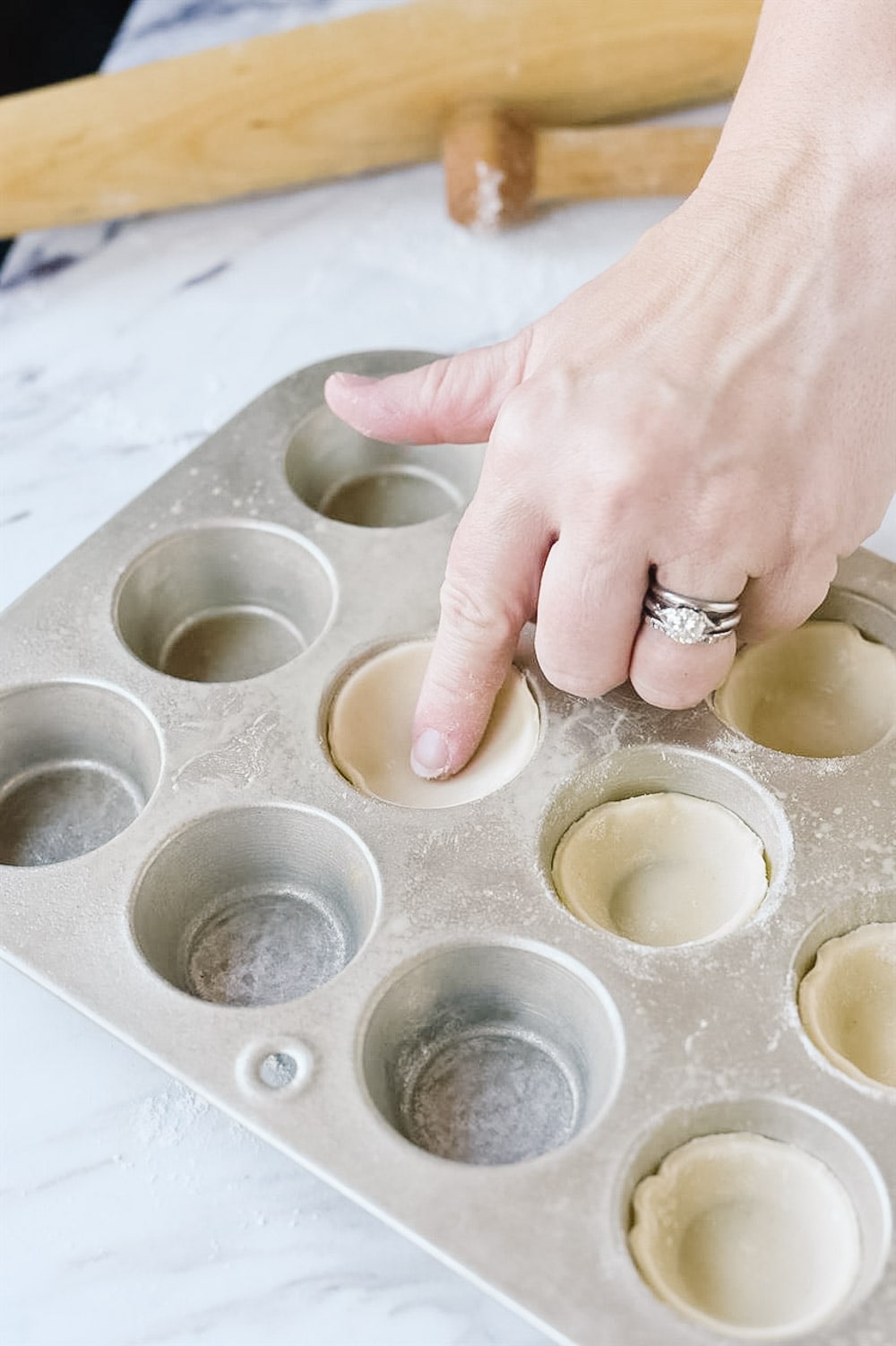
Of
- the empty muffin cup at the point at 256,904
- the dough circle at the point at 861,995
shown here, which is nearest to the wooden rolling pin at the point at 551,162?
the empty muffin cup at the point at 256,904

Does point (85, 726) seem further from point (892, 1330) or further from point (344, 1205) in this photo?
point (892, 1330)

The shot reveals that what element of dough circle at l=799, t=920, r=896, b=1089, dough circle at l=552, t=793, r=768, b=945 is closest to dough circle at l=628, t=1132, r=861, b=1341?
dough circle at l=799, t=920, r=896, b=1089

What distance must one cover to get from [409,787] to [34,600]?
47 cm

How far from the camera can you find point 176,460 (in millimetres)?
1809

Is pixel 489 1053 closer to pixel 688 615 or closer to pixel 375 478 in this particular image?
pixel 688 615

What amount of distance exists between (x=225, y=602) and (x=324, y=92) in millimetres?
857

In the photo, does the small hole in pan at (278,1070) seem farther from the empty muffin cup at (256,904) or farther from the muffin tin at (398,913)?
the empty muffin cup at (256,904)

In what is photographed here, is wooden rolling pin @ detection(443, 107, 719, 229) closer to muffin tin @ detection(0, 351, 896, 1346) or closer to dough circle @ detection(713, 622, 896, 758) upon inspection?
muffin tin @ detection(0, 351, 896, 1346)

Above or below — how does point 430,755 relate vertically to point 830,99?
below

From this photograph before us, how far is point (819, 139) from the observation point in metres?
1.17

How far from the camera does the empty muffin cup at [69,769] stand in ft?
4.66

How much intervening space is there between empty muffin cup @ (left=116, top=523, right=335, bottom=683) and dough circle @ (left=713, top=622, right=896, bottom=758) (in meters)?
0.48

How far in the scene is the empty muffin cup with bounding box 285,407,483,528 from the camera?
1747 mm

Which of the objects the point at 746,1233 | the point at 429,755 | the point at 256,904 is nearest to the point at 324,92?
the point at 429,755
